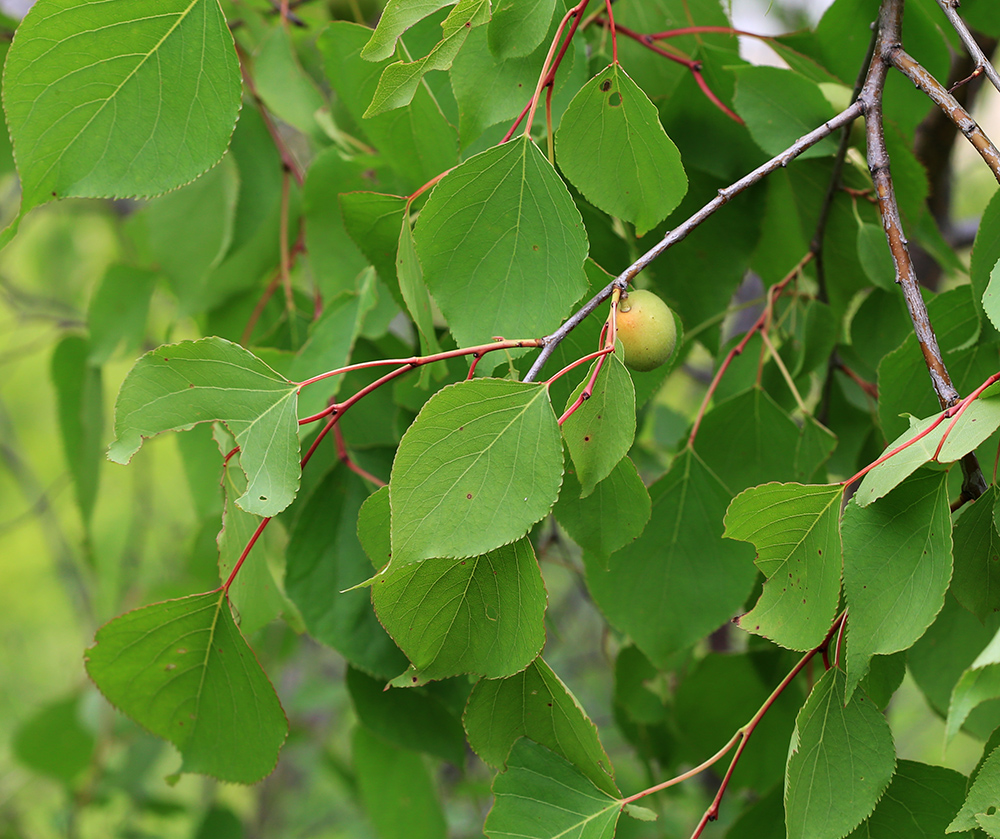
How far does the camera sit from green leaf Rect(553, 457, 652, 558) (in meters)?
0.39

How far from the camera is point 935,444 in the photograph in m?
0.30

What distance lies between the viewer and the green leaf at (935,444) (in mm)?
279

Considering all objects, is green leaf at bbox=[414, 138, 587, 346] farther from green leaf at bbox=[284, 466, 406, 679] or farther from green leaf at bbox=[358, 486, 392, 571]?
green leaf at bbox=[284, 466, 406, 679]

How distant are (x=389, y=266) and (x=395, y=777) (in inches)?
19.0

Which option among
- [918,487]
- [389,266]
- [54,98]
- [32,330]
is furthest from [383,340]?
[32,330]

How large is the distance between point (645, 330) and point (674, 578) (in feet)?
0.59

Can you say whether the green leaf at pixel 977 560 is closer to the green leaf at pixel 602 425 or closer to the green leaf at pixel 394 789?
the green leaf at pixel 602 425

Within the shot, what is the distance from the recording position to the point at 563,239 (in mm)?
367

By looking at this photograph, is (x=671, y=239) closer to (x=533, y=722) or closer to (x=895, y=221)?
(x=895, y=221)

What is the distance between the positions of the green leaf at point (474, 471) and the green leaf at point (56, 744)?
4.11 ft

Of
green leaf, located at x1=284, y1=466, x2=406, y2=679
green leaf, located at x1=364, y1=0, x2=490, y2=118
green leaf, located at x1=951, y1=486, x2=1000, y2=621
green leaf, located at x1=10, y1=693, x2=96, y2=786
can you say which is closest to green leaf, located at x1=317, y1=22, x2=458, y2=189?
green leaf, located at x1=364, y1=0, x2=490, y2=118

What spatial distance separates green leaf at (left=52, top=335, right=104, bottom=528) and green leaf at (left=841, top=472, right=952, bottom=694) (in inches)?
27.1

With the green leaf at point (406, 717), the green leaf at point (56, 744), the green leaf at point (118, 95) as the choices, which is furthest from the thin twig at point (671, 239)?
the green leaf at point (56, 744)

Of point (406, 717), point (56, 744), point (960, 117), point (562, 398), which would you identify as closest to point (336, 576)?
point (406, 717)
